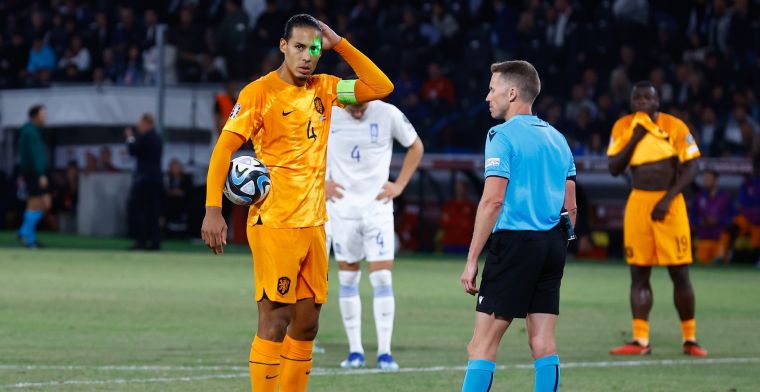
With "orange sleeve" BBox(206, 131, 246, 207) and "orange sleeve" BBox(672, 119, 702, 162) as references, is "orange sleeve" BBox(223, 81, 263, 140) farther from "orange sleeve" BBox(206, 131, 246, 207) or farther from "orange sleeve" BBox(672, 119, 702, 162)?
"orange sleeve" BBox(672, 119, 702, 162)

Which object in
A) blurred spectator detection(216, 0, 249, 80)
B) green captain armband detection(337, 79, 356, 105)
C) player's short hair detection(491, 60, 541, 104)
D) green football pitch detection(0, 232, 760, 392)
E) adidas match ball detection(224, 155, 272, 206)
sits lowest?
green football pitch detection(0, 232, 760, 392)

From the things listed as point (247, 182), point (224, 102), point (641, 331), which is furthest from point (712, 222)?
point (247, 182)

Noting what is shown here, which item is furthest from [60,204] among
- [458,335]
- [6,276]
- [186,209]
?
[458,335]

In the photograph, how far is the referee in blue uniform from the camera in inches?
289

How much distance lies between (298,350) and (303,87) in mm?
1521

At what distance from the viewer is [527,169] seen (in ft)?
24.4

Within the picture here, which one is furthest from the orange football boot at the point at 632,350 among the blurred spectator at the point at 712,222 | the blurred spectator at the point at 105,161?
the blurred spectator at the point at 105,161

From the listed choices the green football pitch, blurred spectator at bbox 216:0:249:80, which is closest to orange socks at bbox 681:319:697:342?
the green football pitch

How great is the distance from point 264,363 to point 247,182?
3.37 feet

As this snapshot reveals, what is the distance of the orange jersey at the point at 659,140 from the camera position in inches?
490

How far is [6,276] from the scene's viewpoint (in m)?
18.5

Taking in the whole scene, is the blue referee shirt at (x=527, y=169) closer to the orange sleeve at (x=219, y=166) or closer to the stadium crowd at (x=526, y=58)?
the orange sleeve at (x=219, y=166)

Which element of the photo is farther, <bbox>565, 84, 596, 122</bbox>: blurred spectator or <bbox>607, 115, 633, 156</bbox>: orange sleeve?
<bbox>565, 84, 596, 122</bbox>: blurred spectator

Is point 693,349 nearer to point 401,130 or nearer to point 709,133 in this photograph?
point 401,130
